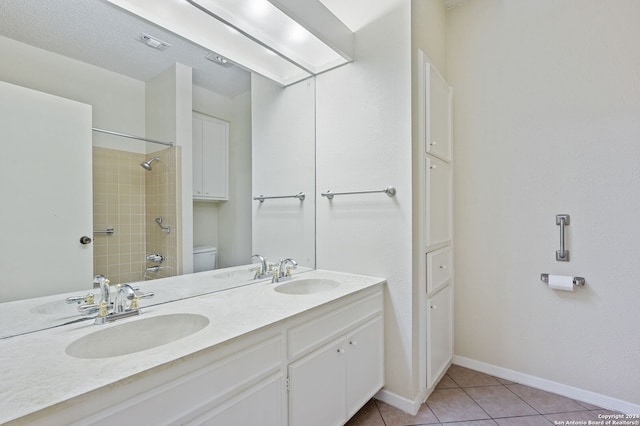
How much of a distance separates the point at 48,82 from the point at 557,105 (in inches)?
107

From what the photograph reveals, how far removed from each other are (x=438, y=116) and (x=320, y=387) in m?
1.81

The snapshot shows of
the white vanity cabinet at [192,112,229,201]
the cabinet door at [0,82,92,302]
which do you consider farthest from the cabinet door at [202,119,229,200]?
the cabinet door at [0,82,92,302]

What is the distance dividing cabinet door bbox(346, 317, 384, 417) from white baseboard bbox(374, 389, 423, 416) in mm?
105

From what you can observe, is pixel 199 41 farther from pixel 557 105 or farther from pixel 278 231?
pixel 557 105

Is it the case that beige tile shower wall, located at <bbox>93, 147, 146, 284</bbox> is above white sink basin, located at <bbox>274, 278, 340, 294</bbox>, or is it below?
above

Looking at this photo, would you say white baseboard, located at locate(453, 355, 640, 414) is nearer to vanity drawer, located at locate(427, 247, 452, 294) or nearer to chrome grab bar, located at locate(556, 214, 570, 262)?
vanity drawer, located at locate(427, 247, 452, 294)

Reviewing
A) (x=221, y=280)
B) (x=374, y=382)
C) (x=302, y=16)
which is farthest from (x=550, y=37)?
(x=221, y=280)

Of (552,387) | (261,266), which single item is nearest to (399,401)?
(552,387)

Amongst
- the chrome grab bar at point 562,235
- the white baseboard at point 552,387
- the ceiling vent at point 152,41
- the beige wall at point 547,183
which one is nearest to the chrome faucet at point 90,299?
the ceiling vent at point 152,41

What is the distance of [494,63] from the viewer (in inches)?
84.7

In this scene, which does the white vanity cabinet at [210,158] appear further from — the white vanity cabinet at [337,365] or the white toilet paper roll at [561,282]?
the white toilet paper roll at [561,282]

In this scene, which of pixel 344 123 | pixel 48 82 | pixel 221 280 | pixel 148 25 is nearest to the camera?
pixel 48 82

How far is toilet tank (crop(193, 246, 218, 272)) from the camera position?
1554 millimetres

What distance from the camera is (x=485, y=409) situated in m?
1.78
